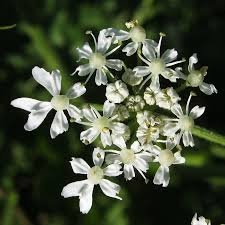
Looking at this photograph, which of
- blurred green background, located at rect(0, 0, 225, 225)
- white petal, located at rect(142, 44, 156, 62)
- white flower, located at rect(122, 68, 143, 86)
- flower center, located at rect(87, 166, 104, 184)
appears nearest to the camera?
white flower, located at rect(122, 68, 143, 86)

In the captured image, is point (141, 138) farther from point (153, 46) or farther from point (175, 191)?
point (175, 191)

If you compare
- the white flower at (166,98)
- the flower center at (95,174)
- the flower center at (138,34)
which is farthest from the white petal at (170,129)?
the flower center at (138,34)

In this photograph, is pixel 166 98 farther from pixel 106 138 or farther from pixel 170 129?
pixel 106 138

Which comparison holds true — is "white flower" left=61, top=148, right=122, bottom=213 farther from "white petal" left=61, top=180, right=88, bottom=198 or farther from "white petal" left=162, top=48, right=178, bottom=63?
"white petal" left=162, top=48, right=178, bottom=63

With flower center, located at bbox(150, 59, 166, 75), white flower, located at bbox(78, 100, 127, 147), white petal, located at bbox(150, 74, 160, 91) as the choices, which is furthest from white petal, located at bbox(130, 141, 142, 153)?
flower center, located at bbox(150, 59, 166, 75)

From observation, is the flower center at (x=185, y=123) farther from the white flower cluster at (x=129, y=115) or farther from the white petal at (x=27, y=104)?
the white petal at (x=27, y=104)

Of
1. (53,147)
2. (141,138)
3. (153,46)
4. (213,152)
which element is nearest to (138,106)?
(141,138)
